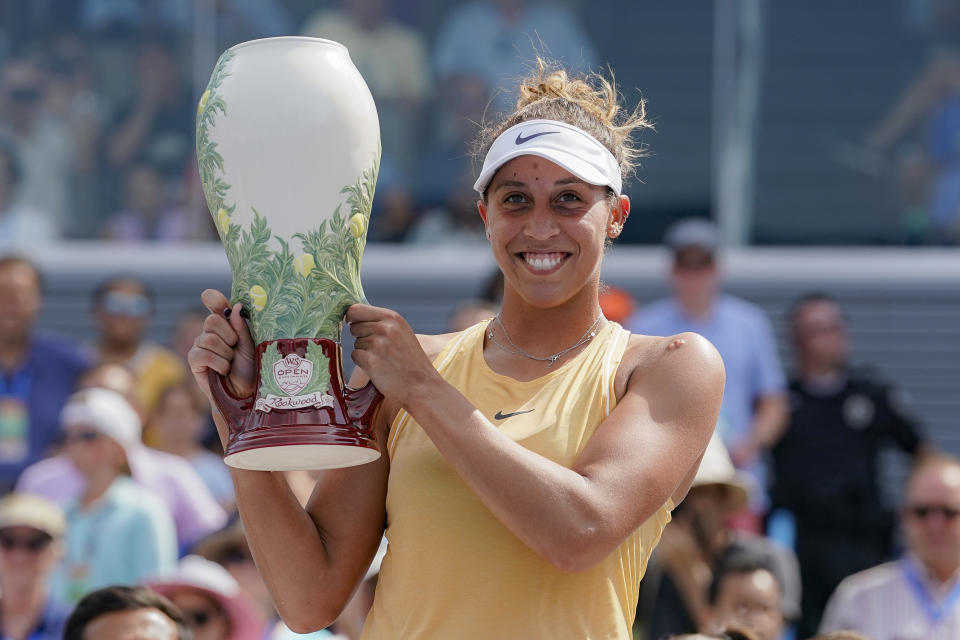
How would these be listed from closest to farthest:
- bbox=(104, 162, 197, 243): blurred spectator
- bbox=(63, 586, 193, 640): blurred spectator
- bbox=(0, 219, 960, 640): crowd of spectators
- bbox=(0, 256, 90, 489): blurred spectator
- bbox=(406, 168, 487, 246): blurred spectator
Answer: bbox=(63, 586, 193, 640): blurred spectator → bbox=(0, 219, 960, 640): crowd of spectators → bbox=(0, 256, 90, 489): blurred spectator → bbox=(406, 168, 487, 246): blurred spectator → bbox=(104, 162, 197, 243): blurred spectator

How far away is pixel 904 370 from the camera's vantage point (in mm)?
8562

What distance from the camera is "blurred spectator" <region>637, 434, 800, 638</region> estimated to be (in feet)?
16.9

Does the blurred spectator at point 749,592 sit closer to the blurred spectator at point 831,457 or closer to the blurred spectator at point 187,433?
the blurred spectator at point 831,457

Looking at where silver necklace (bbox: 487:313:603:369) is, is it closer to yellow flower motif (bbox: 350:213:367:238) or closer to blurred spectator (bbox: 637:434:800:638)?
yellow flower motif (bbox: 350:213:367:238)

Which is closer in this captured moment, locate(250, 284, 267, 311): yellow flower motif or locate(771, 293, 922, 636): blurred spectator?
locate(250, 284, 267, 311): yellow flower motif

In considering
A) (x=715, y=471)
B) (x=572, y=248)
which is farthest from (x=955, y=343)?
(x=572, y=248)

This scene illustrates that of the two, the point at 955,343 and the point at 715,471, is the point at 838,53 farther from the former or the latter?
the point at 715,471

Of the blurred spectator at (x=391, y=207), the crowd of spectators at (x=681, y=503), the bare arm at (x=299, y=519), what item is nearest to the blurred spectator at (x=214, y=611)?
the crowd of spectators at (x=681, y=503)

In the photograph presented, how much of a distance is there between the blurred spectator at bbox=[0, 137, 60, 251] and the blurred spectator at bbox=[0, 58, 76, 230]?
4 centimetres

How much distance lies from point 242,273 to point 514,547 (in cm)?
62

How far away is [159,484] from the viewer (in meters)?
5.86

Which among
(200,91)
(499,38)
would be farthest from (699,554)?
(200,91)

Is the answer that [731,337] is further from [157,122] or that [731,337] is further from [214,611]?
[157,122]

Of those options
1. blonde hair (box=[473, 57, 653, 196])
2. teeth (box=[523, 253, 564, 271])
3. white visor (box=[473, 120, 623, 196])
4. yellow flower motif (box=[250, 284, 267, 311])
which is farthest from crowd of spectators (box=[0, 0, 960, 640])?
yellow flower motif (box=[250, 284, 267, 311])
